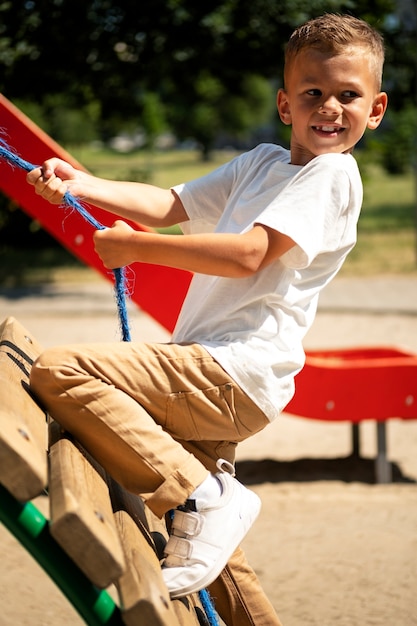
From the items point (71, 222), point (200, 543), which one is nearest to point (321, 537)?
point (71, 222)

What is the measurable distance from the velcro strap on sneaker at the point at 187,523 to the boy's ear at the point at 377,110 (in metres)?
0.93

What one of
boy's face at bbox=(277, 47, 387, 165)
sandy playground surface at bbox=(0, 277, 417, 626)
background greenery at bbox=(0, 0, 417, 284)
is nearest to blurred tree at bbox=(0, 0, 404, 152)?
background greenery at bbox=(0, 0, 417, 284)

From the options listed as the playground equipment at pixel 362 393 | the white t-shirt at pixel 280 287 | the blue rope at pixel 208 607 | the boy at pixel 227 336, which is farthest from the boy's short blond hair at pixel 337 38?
the playground equipment at pixel 362 393

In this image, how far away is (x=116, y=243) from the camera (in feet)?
6.03

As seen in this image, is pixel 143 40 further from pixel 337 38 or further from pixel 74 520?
pixel 74 520

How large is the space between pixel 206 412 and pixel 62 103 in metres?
14.4

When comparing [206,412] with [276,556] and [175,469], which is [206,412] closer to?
[175,469]

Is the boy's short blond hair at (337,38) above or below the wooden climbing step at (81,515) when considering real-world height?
above

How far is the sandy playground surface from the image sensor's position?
9.70ft

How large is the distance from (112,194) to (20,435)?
754 mm

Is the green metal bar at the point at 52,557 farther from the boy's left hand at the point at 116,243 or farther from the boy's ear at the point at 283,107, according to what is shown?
the boy's ear at the point at 283,107

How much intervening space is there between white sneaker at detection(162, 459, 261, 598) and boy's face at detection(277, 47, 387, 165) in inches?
30.2

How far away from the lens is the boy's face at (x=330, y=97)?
1.92 metres

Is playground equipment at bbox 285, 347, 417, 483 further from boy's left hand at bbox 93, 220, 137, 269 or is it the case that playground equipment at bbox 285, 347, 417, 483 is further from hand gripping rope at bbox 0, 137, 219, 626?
boy's left hand at bbox 93, 220, 137, 269
